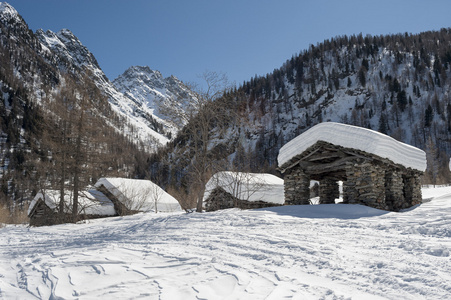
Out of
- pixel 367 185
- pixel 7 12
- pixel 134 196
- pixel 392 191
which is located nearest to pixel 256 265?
pixel 367 185

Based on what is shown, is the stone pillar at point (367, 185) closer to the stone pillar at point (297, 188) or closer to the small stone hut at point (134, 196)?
the stone pillar at point (297, 188)

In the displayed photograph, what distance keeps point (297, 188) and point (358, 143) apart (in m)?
3.45

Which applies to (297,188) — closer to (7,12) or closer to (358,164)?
(358,164)

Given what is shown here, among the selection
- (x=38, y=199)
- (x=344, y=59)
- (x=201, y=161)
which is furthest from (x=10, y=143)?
(x=344, y=59)

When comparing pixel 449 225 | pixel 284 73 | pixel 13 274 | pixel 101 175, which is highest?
pixel 284 73

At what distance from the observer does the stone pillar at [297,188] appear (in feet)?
43.5

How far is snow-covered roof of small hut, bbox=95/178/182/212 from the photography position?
24.8 meters

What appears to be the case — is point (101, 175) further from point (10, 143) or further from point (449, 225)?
point (10, 143)

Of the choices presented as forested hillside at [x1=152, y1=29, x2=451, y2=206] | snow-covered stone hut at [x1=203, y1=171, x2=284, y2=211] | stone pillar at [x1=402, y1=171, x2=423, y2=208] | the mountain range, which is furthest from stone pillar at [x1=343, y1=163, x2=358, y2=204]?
forested hillside at [x1=152, y1=29, x2=451, y2=206]

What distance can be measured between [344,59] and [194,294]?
4790 inches

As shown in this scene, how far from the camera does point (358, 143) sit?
35.9 ft

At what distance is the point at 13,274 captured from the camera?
4.69m

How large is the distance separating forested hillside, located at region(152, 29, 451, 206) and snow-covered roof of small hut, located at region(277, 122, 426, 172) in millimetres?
51298

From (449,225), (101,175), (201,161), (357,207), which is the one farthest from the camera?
(101,175)
